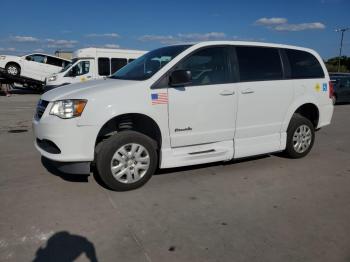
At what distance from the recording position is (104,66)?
16734 mm

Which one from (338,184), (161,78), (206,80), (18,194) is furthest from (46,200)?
(338,184)

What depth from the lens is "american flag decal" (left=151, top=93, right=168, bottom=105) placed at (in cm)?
430

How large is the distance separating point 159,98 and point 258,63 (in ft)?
5.89

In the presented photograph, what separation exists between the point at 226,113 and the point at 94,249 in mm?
2608

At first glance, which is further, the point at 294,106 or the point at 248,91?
the point at 294,106

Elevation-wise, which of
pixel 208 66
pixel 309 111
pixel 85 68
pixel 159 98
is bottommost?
pixel 309 111

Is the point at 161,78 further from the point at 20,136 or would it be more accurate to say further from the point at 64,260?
the point at 20,136

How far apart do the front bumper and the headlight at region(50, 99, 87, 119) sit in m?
0.06

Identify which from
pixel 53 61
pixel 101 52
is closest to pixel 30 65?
pixel 53 61

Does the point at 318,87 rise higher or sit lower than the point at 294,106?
higher

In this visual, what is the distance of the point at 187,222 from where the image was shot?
3.55 meters

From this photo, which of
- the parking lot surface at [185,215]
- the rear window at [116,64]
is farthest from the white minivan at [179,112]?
the rear window at [116,64]

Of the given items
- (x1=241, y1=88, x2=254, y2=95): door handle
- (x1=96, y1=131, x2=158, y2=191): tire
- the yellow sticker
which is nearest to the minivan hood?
(x1=96, y1=131, x2=158, y2=191): tire

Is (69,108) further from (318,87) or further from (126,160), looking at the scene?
(318,87)
